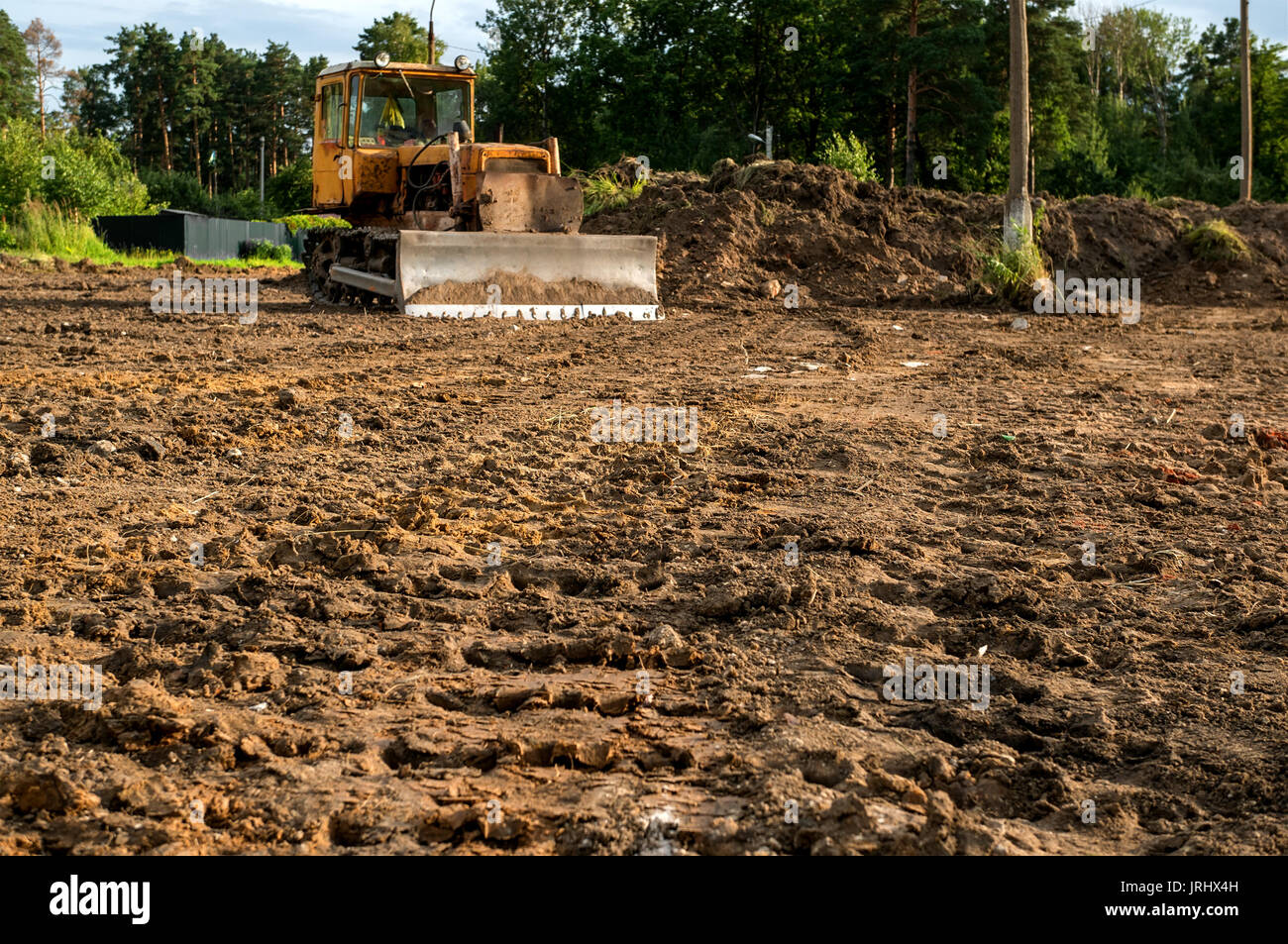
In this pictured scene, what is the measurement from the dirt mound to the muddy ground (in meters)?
8.35

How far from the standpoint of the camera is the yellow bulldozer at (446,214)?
43.7 feet

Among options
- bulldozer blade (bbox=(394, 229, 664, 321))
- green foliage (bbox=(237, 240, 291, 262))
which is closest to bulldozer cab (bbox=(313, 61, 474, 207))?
bulldozer blade (bbox=(394, 229, 664, 321))

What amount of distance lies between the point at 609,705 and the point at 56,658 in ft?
6.03

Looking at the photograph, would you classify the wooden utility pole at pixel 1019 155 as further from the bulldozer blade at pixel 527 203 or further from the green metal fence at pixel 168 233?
the green metal fence at pixel 168 233

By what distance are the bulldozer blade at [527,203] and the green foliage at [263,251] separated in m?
22.8

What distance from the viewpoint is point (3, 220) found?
30.1 meters

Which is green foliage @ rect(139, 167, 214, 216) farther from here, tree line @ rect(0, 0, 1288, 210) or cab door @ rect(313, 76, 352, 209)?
cab door @ rect(313, 76, 352, 209)

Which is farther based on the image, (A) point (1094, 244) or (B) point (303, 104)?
(B) point (303, 104)

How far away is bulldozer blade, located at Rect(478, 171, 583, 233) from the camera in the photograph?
547 inches

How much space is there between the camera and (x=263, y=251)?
35.7 meters

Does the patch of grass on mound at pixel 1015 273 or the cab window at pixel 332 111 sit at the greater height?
the cab window at pixel 332 111

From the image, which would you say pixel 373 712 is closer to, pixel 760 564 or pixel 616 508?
pixel 760 564

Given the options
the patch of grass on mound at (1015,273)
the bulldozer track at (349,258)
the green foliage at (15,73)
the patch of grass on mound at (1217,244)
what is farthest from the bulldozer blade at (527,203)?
the green foliage at (15,73)
